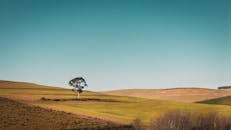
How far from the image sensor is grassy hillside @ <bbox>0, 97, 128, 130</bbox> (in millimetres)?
66125

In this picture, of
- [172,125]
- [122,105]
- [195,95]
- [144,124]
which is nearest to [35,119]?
[144,124]

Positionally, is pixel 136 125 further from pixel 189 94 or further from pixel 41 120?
pixel 189 94

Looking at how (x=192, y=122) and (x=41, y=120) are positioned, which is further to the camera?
(x=192, y=122)

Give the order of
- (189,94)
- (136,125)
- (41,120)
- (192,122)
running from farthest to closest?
1. (189,94)
2. (192,122)
3. (41,120)
4. (136,125)

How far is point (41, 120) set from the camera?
232 feet

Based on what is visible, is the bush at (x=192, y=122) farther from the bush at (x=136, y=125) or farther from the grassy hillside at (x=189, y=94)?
the grassy hillside at (x=189, y=94)

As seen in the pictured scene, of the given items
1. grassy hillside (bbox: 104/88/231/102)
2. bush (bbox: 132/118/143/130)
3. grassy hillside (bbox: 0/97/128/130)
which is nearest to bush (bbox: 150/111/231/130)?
bush (bbox: 132/118/143/130)

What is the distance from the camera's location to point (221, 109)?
104 meters

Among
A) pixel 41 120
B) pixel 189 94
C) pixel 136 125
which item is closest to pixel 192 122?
pixel 136 125

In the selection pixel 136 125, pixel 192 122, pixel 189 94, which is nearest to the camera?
pixel 136 125

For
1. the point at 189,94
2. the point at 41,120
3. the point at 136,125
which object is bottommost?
the point at 136,125

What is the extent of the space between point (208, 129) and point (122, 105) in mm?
33333

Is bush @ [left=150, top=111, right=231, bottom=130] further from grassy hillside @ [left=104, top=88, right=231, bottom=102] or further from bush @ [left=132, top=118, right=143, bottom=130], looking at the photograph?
grassy hillside @ [left=104, top=88, right=231, bottom=102]

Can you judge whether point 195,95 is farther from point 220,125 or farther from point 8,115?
point 8,115
